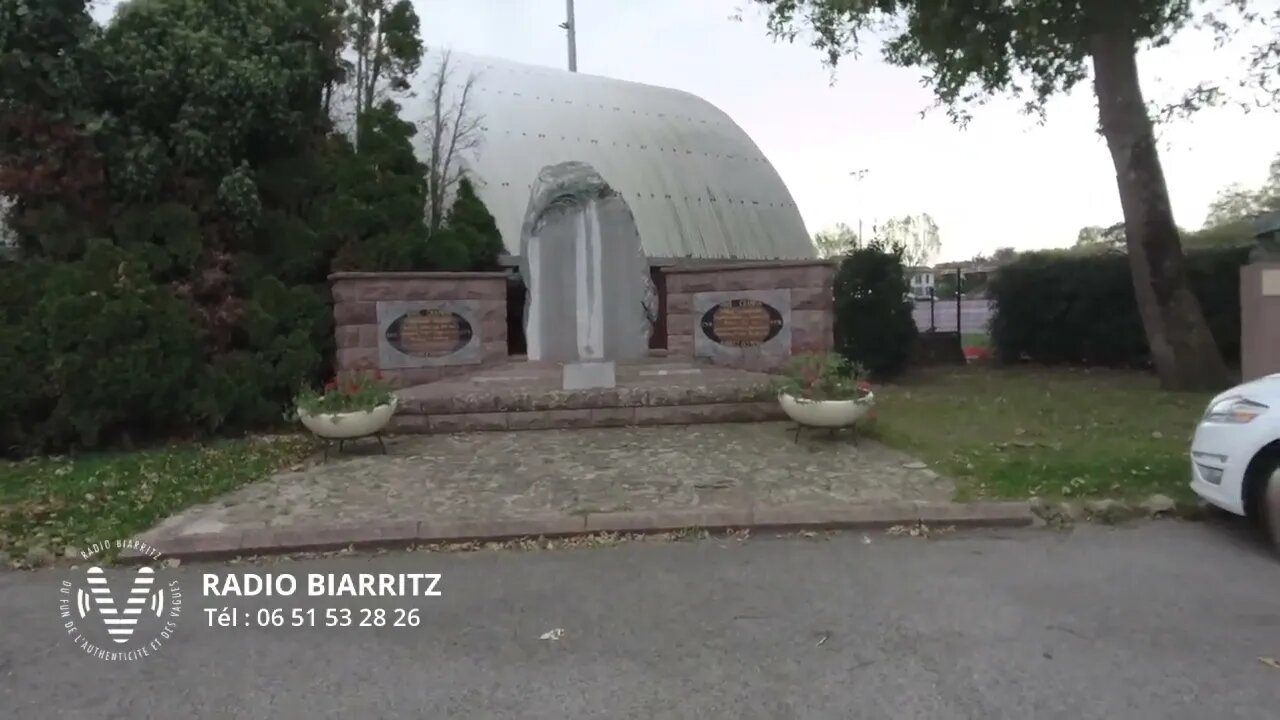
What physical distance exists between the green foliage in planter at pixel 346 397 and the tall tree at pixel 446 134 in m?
7.16

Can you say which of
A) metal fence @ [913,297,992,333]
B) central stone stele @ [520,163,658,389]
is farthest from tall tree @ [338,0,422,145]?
metal fence @ [913,297,992,333]

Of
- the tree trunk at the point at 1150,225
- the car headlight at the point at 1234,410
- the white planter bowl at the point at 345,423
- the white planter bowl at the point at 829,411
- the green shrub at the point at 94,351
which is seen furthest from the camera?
the tree trunk at the point at 1150,225

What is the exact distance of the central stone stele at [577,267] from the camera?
1153cm

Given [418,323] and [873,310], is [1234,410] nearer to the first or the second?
[418,323]

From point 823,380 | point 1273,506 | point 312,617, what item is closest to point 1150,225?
point 823,380

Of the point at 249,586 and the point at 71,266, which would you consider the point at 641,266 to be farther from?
the point at 249,586

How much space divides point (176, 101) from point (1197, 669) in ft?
35.3

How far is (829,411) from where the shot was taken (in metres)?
8.66

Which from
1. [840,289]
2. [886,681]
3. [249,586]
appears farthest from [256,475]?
[840,289]

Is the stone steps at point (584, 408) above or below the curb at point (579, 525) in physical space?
above

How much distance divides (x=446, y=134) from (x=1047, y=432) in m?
12.4

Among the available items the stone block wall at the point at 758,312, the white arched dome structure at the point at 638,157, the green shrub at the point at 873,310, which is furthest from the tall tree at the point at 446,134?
the green shrub at the point at 873,310

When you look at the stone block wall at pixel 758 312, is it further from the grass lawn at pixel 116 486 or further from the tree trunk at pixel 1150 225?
the tree trunk at pixel 1150 225

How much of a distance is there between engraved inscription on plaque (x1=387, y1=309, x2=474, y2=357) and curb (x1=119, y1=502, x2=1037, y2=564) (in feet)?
17.4
